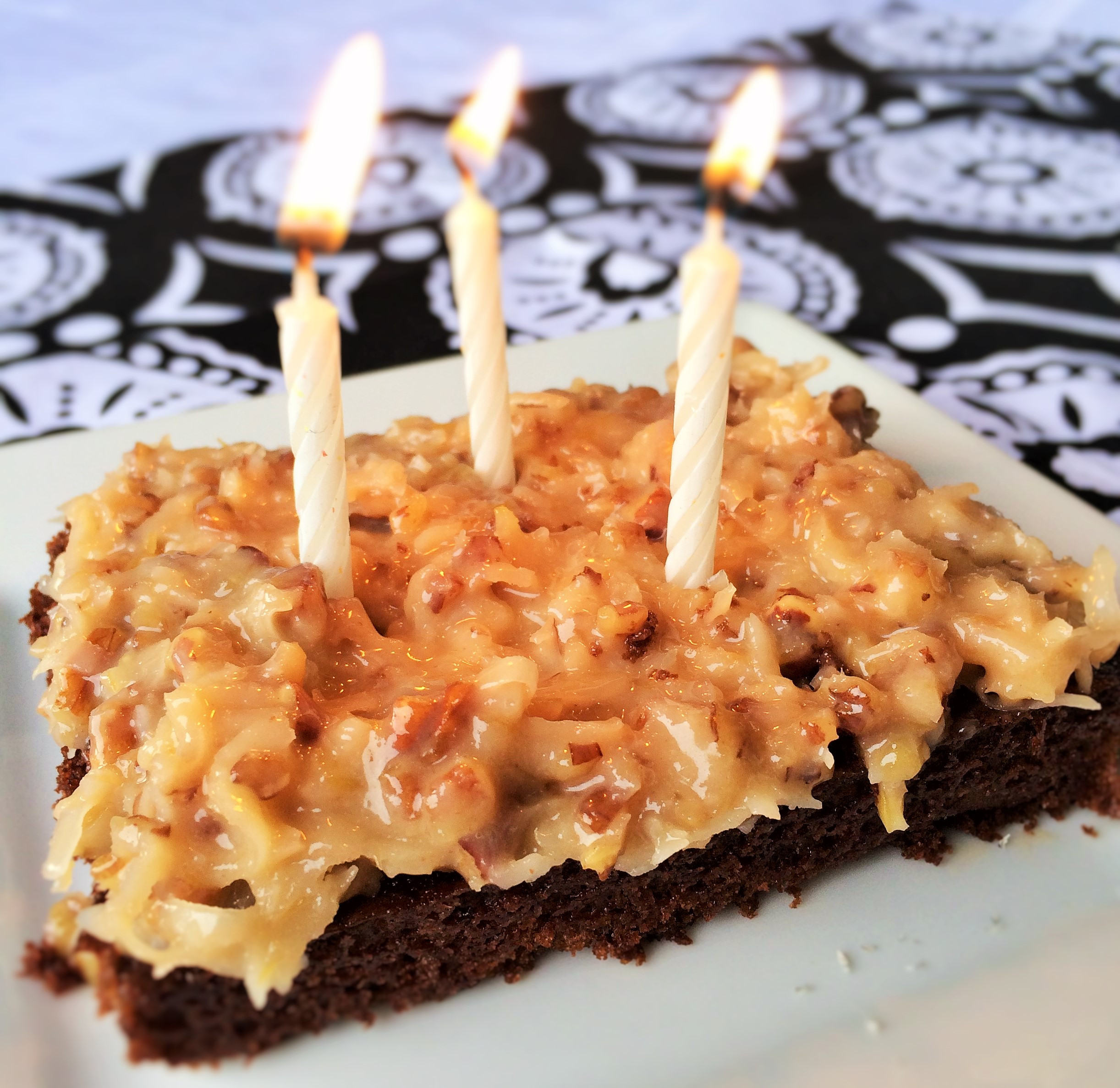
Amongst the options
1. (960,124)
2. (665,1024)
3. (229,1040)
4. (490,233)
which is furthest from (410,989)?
(960,124)

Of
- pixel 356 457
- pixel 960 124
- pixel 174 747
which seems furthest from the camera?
pixel 960 124

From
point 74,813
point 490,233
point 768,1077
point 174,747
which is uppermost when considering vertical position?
point 490,233

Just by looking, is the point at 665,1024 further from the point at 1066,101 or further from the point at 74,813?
the point at 1066,101

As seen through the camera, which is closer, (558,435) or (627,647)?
(627,647)

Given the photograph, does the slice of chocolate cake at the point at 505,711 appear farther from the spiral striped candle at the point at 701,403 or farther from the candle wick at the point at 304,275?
the candle wick at the point at 304,275

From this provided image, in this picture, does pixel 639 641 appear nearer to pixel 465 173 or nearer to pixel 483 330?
pixel 483 330

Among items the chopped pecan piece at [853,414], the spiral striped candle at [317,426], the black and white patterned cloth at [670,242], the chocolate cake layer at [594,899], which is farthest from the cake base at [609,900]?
the black and white patterned cloth at [670,242]

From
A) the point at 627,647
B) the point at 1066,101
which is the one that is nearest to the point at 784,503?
the point at 627,647

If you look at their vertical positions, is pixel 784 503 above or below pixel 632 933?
above

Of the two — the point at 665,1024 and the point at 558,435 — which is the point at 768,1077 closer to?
the point at 665,1024

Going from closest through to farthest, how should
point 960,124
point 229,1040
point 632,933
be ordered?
point 229,1040 < point 632,933 < point 960,124
